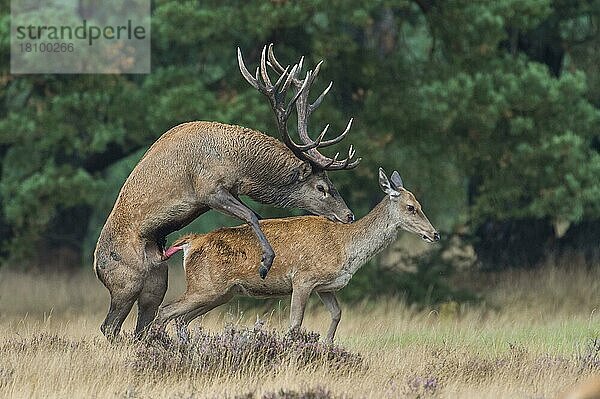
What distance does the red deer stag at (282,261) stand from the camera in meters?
9.77

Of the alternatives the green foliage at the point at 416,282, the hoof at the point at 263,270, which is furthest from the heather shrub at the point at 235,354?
the green foliage at the point at 416,282

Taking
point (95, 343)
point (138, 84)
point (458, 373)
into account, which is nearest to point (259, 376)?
→ point (458, 373)

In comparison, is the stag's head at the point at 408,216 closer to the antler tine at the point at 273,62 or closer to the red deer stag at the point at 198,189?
the red deer stag at the point at 198,189

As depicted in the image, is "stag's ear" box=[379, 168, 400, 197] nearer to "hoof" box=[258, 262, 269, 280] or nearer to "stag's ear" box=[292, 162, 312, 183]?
"stag's ear" box=[292, 162, 312, 183]

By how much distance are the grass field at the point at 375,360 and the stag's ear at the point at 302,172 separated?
1.12m

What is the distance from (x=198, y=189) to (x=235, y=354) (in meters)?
1.50

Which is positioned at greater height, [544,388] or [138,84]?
[138,84]

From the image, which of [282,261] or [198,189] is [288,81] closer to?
[198,189]

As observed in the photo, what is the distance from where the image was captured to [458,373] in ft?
27.7

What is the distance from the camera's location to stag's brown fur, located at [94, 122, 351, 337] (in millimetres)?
9484

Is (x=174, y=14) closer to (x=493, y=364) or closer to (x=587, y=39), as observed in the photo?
(x=587, y=39)

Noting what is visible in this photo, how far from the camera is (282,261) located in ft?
32.2

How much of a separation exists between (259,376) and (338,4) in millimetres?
6255

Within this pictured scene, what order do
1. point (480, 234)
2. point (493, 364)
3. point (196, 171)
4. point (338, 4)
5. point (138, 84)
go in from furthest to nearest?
point (480, 234)
point (138, 84)
point (338, 4)
point (196, 171)
point (493, 364)
